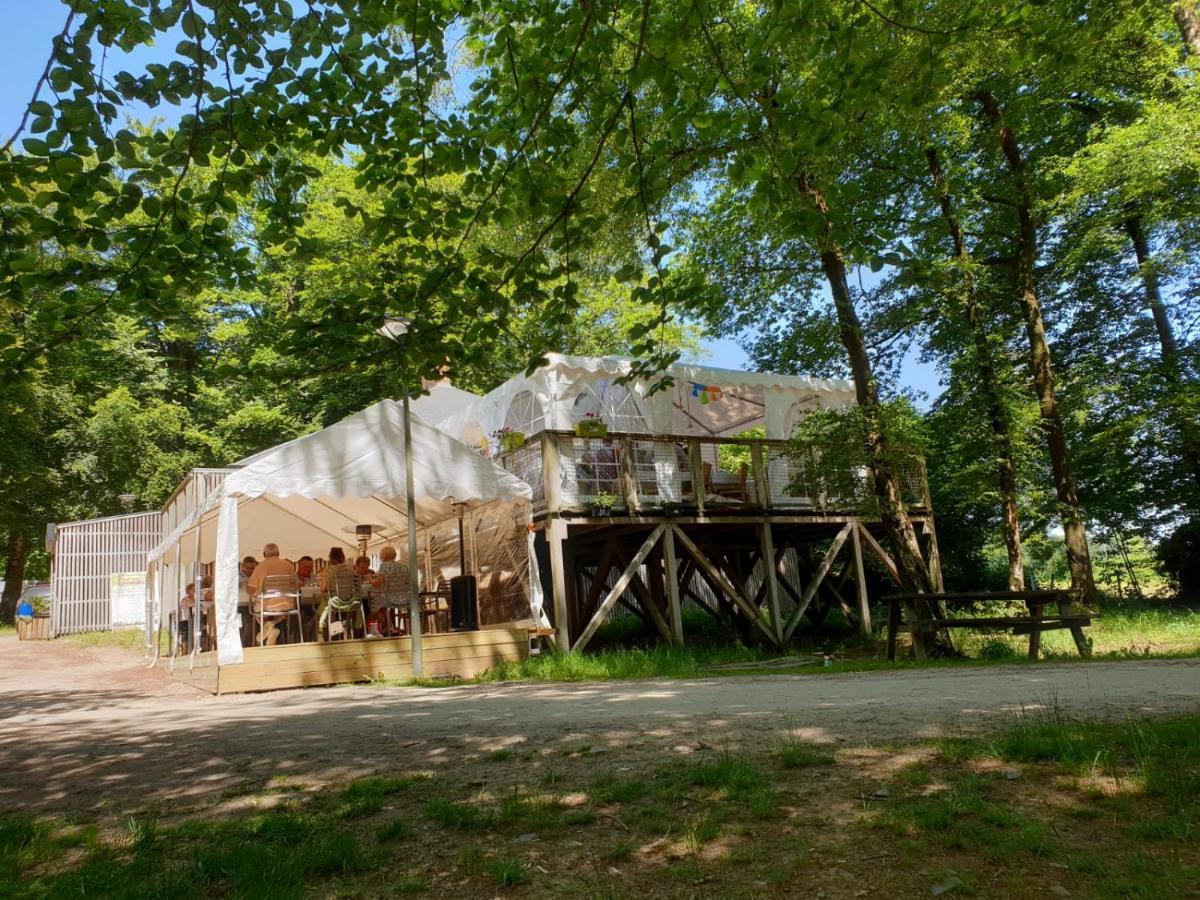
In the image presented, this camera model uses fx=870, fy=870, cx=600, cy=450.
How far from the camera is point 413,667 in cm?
1044

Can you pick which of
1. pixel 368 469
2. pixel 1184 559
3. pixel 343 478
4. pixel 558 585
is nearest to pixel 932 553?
pixel 558 585

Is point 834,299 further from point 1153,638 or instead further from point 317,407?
point 317,407

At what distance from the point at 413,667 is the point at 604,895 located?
318 inches

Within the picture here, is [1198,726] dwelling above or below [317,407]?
below

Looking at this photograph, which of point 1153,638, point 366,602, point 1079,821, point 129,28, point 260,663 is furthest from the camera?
point 1153,638

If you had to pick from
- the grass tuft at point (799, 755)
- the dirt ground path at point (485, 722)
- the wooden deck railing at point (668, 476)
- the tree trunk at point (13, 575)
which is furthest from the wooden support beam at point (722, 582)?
the tree trunk at point (13, 575)

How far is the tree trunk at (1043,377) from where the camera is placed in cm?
1714

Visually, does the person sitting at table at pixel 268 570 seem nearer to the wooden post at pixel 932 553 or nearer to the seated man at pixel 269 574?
the seated man at pixel 269 574

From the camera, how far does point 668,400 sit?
16422 millimetres

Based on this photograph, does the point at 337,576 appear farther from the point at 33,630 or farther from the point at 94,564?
the point at 94,564

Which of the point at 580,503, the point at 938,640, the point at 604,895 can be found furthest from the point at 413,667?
the point at 604,895

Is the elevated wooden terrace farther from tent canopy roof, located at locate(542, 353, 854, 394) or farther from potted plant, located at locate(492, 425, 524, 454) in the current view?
tent canopy roof, located at locate(542, 353, 854, 394)

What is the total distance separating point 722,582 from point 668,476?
197 cm

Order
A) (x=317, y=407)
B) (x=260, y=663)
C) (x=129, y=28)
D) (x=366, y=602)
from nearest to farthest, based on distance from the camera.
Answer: (x=129, y=28)
(x=260, y=663)
(x=366, y=602)
(x=317, y=407)
